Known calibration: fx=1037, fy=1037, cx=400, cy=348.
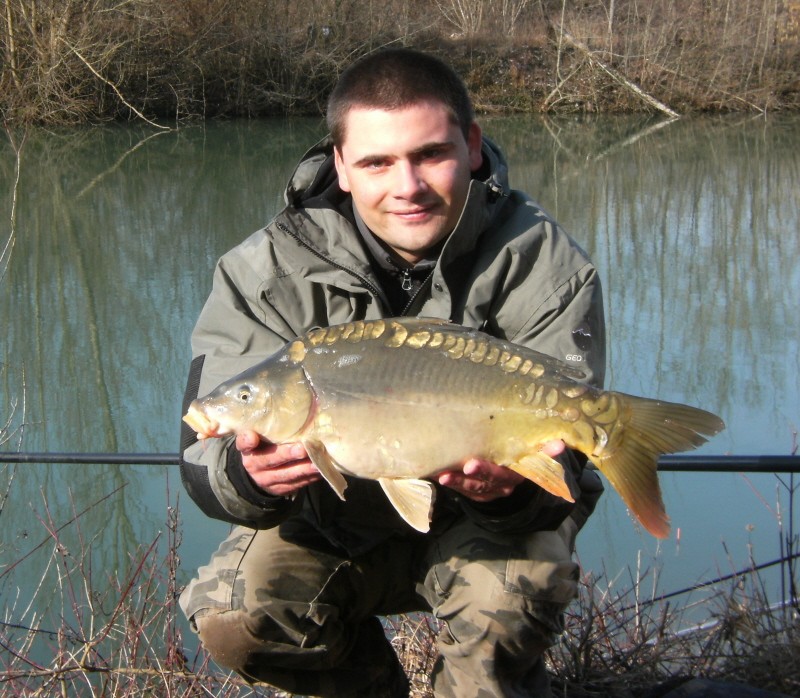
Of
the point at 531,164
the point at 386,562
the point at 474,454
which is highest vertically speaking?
the point at 474,454

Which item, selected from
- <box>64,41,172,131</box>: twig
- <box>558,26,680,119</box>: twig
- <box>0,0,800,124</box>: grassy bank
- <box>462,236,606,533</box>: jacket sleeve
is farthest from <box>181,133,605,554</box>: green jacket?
<box>558,26,680,119</box>: twig

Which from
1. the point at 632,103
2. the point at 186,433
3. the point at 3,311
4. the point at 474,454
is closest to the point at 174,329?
the point at 3,311

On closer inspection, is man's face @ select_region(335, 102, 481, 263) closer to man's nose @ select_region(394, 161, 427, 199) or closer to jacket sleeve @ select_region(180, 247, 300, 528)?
man's nose @ select_region(394, 161, 427, 199)

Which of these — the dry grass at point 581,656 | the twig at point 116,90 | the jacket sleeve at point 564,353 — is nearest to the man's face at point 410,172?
the jacket sleeve at point 564,353

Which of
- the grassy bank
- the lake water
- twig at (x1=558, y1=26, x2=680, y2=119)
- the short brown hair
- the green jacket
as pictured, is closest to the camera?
the green jacket

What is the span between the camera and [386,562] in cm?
172

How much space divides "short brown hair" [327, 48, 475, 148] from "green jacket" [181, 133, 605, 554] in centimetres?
15

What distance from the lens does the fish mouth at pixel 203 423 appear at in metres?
1.46

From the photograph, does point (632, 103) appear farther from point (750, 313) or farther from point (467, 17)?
point (750, 313)

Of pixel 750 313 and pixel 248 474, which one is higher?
pixel 248 474

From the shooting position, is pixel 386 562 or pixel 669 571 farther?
pixel 669 571

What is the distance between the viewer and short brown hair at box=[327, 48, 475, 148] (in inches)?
70.2

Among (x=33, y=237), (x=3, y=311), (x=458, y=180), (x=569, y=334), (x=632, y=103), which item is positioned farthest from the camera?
(x=632, y=103)

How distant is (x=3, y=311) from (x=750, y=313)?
151 inches
